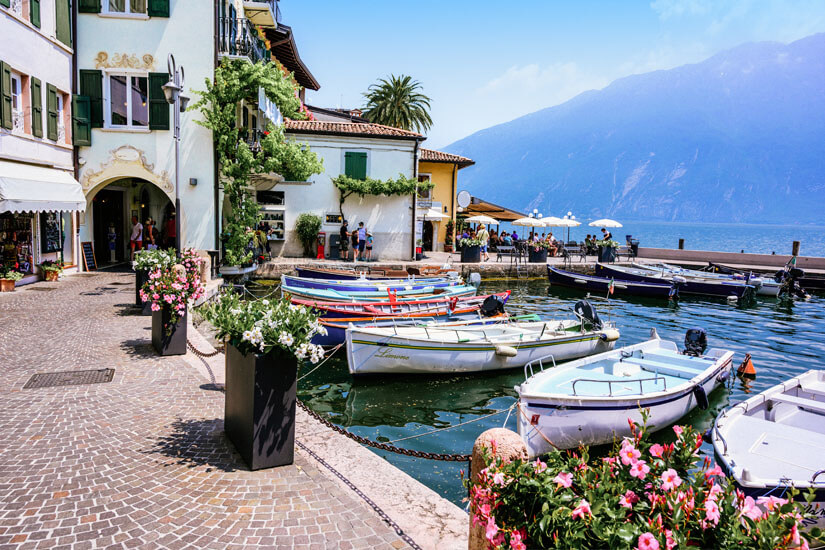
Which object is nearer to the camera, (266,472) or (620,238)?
(266,472)

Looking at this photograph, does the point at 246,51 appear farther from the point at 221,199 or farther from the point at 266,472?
the point at 266,472

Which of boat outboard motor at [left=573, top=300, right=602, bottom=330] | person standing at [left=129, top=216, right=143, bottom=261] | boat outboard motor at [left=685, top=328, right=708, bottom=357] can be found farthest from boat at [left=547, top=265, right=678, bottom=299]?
person standing at [left=129, top=216, right=143, bottom=261]

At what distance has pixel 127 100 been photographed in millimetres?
20219

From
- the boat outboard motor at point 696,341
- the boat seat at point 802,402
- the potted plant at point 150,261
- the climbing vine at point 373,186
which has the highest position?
the climbing vine at point 373,186

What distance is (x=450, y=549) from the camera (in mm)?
4375

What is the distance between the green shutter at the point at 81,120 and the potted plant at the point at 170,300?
41.3 feet

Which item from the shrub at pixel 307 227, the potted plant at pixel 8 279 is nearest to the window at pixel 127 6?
the potted plant at pixel 8 279

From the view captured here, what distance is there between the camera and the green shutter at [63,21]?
1797 centimetres

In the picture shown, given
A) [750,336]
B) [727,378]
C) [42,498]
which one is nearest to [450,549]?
[42,498]

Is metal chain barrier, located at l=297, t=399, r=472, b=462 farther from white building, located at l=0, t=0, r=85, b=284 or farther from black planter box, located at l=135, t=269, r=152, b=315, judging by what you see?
white building, located at l=0, t=0, r=85, b=284

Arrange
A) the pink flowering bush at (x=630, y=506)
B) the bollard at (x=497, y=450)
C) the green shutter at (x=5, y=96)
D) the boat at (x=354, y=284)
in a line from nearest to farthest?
the pink flowering bush at (x=630, y=506) < the bollard at (x=497, y=450) < the green shutter at (x=5, y=96) < the boat at (x=354, y=284)

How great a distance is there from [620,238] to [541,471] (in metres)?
175

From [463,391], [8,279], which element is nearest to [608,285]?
[463,391]

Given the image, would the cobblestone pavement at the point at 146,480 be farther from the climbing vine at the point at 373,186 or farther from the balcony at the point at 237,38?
the climbing vine at the point at 373,186
